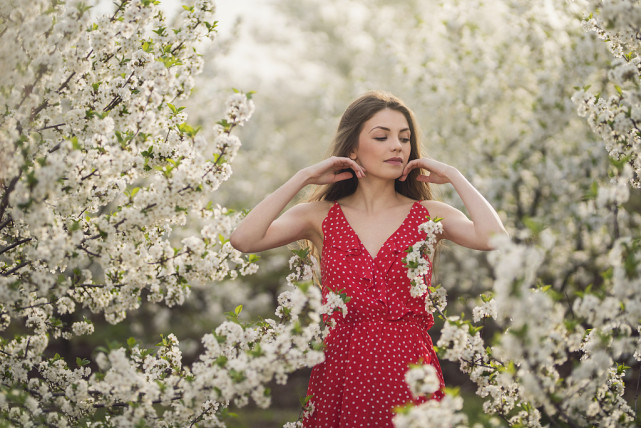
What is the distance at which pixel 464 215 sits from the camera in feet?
10.0

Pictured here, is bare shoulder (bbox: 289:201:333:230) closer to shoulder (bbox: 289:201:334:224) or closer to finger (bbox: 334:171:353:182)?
shoulder (bbox: 289:201:334:224)

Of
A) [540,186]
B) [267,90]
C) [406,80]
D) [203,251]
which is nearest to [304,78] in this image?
[267,90]

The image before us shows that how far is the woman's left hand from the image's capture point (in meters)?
3.12

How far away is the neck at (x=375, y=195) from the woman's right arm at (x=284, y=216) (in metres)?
0.12

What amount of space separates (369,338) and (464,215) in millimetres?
778

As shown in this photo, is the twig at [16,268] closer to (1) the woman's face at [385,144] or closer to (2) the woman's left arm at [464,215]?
(1) the woman's face at [385,144]

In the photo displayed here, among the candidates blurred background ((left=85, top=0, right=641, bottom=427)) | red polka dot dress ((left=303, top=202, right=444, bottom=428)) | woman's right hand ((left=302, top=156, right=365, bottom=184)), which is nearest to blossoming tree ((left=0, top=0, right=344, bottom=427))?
red polka dot dress ((left=303, top=202, right=444, bottom=428))

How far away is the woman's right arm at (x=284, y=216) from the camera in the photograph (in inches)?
122

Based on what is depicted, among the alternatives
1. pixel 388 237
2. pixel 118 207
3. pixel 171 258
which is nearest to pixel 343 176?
pixel 388 237

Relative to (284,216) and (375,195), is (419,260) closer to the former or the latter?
(375,195)

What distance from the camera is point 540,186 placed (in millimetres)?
7316

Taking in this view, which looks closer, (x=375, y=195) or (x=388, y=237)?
(x=388, y=237)

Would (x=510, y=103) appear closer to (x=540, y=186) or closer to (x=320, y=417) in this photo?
(x=540, y=186)

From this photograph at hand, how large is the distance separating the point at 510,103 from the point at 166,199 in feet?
21.9
